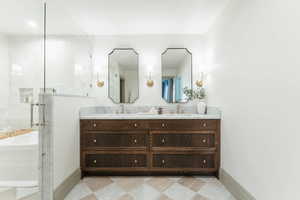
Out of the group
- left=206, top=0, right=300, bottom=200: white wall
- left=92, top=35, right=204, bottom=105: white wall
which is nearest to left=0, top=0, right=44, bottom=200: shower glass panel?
left=92, top=35, right=204, bottom=105: white wall

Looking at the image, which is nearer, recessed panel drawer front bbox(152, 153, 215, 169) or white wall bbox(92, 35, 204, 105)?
recessed panel drawer front bbox(152, 153, 215, 169)

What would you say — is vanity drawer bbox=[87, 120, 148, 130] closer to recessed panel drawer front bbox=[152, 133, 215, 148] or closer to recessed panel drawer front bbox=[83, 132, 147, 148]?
recessed panel drawer front bbox=[83, 132, 147, 148]

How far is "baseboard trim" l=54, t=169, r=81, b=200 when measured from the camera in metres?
1.77

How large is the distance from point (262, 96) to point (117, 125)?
1.83 meters

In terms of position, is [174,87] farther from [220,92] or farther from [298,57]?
[298,57]

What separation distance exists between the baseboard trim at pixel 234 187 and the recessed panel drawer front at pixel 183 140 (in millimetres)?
431

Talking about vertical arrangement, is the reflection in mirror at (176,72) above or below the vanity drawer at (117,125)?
above

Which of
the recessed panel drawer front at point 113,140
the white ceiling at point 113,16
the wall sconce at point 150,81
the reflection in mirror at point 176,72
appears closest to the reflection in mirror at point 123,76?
the wall sconce at point 150,81

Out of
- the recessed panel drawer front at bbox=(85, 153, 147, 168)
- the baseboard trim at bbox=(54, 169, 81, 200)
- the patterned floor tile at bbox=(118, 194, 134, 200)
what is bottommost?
the patterned floor tile at bbox=(118, 194, 134, 200)

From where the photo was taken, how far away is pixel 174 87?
304 cm

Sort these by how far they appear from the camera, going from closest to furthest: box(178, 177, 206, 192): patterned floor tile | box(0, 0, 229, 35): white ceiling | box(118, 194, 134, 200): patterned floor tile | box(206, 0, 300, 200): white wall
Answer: box(206, 0, 300, 200): white wall
box(0, 0, 229, 35): white ceiling
box(118, 194, 134, 200): patterned floor tile
box(178, 177, 206, 192): patterned floor tile

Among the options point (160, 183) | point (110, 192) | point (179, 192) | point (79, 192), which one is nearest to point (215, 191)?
point (179, 192)

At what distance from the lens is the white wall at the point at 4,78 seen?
148 cm

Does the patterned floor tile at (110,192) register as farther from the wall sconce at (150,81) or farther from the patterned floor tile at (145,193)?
the wall sconce at (150,81)
